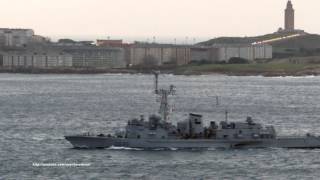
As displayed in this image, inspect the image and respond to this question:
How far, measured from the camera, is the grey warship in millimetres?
52656

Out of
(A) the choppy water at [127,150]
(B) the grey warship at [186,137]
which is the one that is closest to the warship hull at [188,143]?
(B) the grey warship at [186,137]

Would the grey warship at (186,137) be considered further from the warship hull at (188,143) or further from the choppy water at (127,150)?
the choppy water at (127,150)

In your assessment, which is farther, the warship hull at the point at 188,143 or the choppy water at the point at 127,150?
the warship hull at the point at 188,143

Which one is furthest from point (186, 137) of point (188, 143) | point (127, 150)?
point (127, 150)

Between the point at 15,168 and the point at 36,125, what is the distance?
21144 mm

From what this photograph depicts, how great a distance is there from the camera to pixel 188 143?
5275 cm

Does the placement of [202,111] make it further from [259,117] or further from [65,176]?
[65,176]

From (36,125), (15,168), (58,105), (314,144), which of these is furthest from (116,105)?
(15,168)

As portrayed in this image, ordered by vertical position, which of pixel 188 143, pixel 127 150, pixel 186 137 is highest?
pixel 186 137

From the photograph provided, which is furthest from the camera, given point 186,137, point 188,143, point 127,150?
point 186,137

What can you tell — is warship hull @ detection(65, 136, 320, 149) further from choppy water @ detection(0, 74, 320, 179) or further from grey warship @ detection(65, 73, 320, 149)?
choppy water @ detection(0, 74, 320, 179)

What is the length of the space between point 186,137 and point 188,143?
0.60 m

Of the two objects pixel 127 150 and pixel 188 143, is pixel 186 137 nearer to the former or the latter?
pixel 188 143

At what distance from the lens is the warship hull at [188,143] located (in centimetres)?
5269
